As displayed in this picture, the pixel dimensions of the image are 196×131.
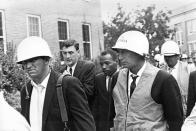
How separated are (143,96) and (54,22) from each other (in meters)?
13.6

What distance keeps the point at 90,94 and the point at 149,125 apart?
2.25 metres

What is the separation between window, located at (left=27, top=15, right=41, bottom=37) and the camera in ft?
53.7

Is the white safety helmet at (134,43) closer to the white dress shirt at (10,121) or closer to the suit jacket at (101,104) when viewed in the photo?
the suit jacket at (101,104)

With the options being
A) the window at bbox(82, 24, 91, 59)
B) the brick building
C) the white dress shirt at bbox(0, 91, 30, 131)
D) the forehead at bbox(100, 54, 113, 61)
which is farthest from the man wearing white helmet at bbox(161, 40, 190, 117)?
the window at bbox(82, 24, 91, 59)

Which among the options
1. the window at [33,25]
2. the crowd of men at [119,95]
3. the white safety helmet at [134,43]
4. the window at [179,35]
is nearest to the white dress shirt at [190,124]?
the crowd of men at [119,95]

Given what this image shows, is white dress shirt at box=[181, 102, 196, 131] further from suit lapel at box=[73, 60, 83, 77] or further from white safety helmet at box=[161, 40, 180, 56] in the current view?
white safety helmet at box=[161, 40, 180, 56]

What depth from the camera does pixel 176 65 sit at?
24.4 ft

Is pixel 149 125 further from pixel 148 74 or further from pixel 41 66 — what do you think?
pixel 41 66

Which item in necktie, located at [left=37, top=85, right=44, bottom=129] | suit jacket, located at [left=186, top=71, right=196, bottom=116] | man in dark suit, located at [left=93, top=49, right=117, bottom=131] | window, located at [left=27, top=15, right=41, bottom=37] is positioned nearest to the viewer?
necktie, located at [left=37, top=85, right=44, bottom=129]

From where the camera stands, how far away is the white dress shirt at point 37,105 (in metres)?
3.84

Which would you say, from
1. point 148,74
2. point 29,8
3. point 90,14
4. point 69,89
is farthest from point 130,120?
point 90,14

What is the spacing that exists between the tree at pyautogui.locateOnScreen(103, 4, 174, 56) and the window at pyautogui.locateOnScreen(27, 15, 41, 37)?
59.3 feet

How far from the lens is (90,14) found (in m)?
20.3

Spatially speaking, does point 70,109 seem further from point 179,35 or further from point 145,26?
point 179,35
